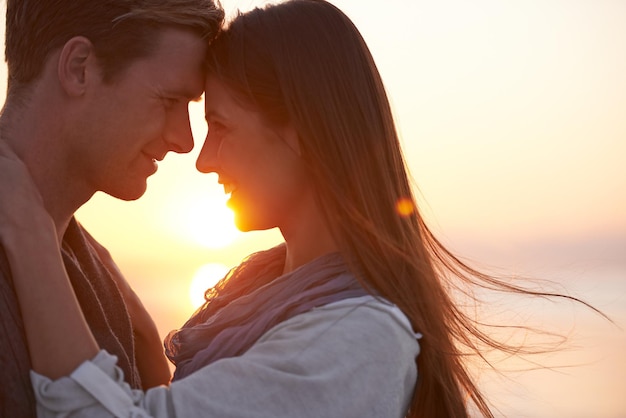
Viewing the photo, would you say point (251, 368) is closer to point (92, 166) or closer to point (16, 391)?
point (16, 391)

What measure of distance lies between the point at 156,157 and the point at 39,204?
2.48 ft

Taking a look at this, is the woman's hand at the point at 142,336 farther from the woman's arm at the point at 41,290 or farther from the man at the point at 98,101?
the woman's arm at the point at 41,290

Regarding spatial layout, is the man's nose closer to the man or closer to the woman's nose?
the man

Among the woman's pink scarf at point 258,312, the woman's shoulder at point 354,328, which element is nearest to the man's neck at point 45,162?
the woman's pink scarf at point 258,312

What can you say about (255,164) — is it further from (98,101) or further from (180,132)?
(98,101)

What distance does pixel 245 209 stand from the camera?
3182 mm

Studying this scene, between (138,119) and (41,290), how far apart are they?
869 millimetres

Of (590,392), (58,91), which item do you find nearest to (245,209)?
(58,91)

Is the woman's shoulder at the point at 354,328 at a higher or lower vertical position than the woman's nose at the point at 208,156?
lower

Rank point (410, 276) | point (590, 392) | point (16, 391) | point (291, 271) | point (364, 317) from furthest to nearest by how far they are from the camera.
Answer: point (590, 392) < point (291, 271) < point (410, 276) < point (364, 317) < point (16, 391)

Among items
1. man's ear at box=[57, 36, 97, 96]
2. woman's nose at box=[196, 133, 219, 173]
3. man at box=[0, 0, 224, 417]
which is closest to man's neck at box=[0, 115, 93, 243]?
man at box=[0, 0, 224, 417]

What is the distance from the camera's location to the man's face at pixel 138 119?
10.3 feet

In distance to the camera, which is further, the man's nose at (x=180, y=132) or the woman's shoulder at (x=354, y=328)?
the man's nose at (x=180, y=132)

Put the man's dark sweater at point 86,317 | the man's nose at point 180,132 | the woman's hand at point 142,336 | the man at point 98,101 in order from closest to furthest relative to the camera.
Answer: the man's dark sweater at point 86,317
the man at point 98,101
the man's nose at point 180,132
the woman's hand at point 142,336
